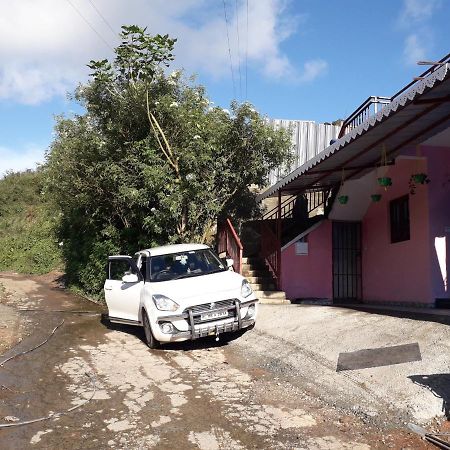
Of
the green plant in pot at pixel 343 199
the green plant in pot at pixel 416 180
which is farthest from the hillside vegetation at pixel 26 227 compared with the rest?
the green plant in pot at pixel 416 180

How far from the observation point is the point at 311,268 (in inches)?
564

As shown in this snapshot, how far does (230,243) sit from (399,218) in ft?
14.1

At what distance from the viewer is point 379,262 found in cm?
1324

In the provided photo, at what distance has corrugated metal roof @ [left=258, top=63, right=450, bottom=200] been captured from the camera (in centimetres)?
690

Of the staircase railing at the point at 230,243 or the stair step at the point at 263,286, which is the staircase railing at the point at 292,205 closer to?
the staircase railing at the point at 230,243

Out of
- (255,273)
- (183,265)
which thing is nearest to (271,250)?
(255,273)

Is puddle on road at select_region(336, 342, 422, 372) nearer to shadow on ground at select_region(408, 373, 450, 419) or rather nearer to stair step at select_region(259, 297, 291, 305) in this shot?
shadow on ground at select_region(408, 373, 450, 419)

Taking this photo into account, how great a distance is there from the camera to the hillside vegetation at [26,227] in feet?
77.3

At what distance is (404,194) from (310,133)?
36.6 ft

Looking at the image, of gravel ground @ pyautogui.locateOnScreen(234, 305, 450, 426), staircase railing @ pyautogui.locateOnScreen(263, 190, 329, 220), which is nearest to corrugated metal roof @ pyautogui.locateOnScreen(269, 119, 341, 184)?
staircase railing @ pyautogui.locateOnScreen(263, 190, 329, 220)

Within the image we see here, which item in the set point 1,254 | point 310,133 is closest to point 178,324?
point 310,133

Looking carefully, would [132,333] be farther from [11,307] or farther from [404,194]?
[404,194]

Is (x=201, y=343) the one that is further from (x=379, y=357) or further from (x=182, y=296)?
(x=379, y=357)

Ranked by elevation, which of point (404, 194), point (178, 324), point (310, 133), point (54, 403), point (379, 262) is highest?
point (310, 133)
